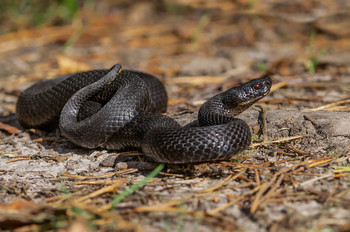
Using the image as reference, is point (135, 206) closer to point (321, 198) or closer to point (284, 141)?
point (321, 198)

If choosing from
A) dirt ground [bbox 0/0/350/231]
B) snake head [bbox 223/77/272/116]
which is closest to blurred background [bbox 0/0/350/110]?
dirt ground [bbox 0/0/350/231]

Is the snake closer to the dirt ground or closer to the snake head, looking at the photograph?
the snake head

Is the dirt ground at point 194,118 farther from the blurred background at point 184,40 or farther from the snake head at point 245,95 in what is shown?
the snake head at point 245,95

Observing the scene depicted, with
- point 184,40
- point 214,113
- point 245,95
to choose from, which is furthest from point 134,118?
point 184,40

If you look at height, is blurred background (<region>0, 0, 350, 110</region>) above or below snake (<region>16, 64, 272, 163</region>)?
above

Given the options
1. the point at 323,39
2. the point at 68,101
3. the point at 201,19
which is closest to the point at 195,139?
the point at 68,101

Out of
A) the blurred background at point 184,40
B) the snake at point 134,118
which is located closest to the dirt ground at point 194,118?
the blurred background at point 184,40

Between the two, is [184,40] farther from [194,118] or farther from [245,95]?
[245,95]
